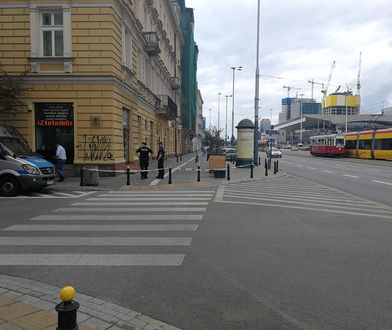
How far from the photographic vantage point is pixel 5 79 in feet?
61.2

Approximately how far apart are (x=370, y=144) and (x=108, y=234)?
4402cm

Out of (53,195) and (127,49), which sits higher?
(127,49)

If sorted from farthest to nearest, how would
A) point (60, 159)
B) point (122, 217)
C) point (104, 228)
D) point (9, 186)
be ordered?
1. point (60, 159)
2. point (9, 186)
3. point (122, 217)
4. point (104, 228)

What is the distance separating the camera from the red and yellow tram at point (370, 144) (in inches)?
1643

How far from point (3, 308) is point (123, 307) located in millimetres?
1198

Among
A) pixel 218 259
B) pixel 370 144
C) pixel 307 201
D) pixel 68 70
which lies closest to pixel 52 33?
pixel 68 70

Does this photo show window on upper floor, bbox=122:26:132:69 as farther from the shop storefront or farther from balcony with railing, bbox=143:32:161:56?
the shop storefront

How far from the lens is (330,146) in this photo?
53.0 m

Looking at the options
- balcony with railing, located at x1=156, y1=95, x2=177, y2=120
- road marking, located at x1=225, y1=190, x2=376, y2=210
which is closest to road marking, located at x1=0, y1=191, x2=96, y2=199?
road marking, located at x1=225, y1=190, x2=376, y2=210

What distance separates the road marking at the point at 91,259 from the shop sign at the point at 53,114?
14671 millimetres

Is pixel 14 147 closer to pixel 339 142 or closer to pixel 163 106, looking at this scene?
pixel 163 106

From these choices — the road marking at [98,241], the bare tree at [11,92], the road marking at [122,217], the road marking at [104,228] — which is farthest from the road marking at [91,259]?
the bare tree at [11,92]

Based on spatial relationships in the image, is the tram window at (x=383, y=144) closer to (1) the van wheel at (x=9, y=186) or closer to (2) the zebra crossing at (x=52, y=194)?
(2) the zebra crossing at (x=52, y=194)

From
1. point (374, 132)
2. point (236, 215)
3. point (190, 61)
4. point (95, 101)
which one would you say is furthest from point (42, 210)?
point (190, 61)
